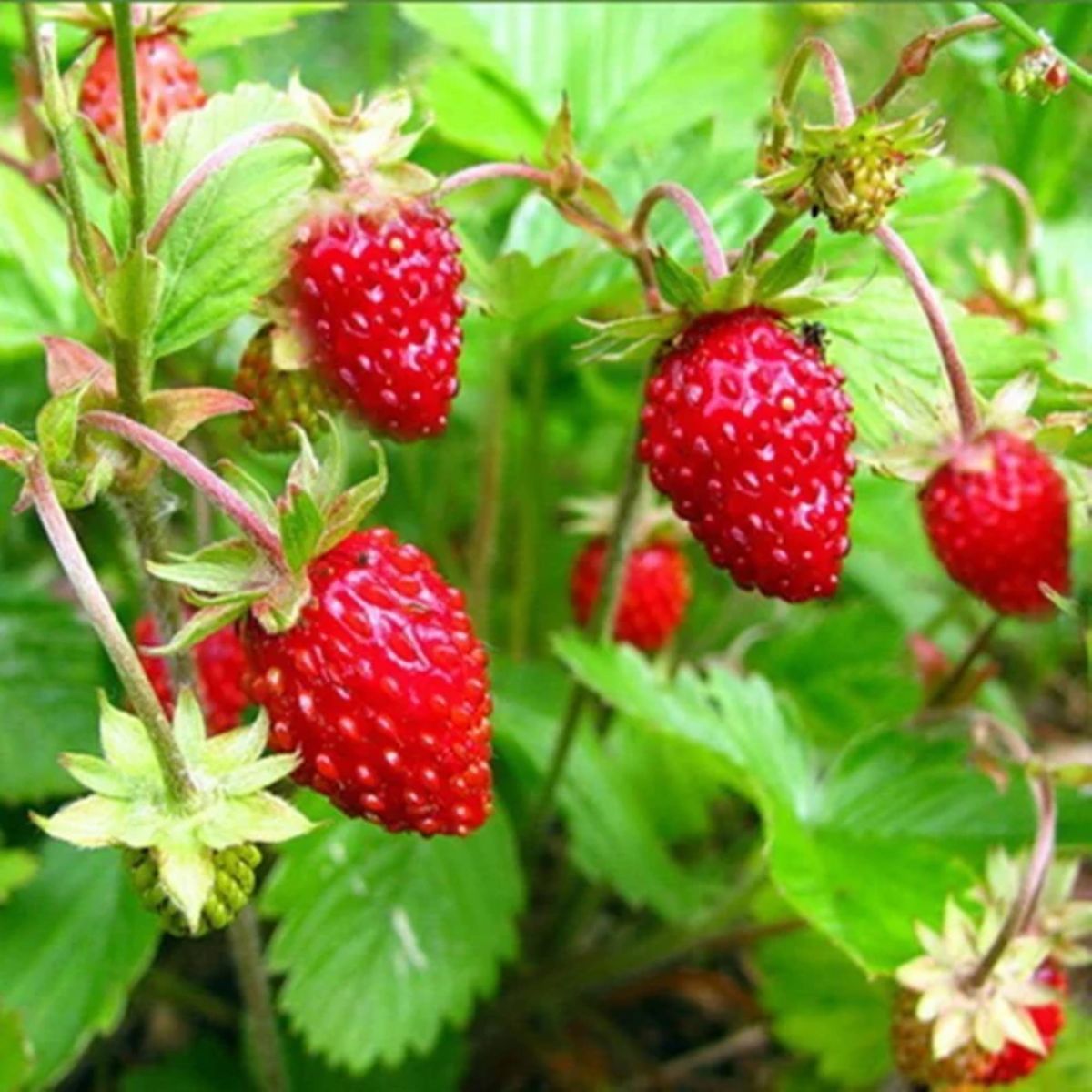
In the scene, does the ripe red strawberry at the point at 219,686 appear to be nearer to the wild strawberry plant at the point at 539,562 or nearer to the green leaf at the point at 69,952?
the wild strawberry plant at the point at 539,562

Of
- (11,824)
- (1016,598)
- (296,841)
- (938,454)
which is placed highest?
(938,454)

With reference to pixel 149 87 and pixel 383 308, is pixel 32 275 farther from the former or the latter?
pixel 383 308

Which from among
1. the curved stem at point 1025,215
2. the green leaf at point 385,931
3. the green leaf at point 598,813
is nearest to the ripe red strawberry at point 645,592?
the green leaf at point 598,813

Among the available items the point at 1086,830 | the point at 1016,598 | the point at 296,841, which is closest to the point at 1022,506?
the point at 1016,598

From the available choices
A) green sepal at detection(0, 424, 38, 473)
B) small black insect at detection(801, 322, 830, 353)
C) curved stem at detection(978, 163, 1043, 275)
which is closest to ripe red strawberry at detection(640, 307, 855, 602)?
small black insect at detection(801, 322, 830, 353)

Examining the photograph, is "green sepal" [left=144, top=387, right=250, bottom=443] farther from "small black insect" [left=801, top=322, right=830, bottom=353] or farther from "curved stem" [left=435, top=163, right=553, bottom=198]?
"small black insect" [left=801, top=322, right=830, bottom=353]

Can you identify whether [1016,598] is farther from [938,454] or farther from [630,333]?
[630,333]
